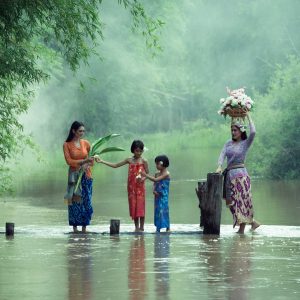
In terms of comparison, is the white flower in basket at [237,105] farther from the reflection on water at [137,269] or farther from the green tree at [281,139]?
the green tree at [281,139]

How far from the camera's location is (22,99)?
30.0m

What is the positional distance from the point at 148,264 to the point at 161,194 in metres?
5.03

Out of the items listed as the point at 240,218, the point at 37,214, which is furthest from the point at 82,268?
the point at 37,214

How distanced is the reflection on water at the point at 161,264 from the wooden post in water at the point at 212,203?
1.94 feet

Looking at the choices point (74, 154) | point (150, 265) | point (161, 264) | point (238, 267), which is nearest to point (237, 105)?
point (74, 154)

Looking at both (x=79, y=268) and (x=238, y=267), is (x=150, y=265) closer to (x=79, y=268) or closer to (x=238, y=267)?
(x=79, y=268)

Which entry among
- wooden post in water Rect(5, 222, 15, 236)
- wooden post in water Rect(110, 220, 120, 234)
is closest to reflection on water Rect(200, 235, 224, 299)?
wooden post in water Rect(110, 220, 120, 234)

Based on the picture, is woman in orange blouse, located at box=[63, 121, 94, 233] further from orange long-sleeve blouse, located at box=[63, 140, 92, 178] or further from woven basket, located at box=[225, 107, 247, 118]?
woven basket, located at box=[225, 107, 247, 118]

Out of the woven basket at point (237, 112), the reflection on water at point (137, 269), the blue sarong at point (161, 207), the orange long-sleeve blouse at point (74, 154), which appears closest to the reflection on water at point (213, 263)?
the reflection on water at point (137, 269)

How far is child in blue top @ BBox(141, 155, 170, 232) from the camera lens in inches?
893

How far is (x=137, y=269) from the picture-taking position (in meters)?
17.4

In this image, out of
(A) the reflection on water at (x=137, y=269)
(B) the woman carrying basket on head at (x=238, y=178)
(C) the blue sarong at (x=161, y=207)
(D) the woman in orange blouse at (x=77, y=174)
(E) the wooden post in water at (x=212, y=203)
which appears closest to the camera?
(A) the reflection on water at (x=137, y=269)

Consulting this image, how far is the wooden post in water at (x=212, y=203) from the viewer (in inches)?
866

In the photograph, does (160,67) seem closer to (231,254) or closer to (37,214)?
(37,214)
